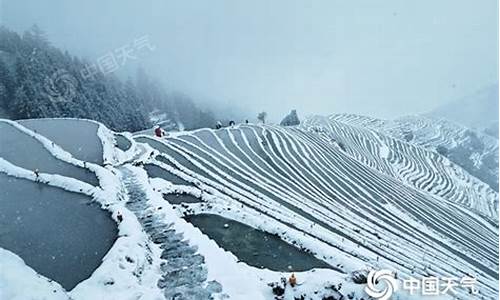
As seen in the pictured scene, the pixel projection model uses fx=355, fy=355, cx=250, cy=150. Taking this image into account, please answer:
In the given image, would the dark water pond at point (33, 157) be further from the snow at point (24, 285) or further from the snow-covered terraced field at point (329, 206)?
the snow at point (24, 285)

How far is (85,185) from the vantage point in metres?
14.4

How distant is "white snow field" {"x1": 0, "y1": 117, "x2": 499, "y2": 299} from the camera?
877cm

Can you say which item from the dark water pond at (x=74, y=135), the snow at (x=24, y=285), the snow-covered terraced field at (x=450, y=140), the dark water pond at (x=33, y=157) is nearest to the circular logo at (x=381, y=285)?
the snow at (x=24, y=285)

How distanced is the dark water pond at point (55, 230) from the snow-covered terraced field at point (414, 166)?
39.0 meters

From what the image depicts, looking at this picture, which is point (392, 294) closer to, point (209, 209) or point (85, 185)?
point (209, 209)

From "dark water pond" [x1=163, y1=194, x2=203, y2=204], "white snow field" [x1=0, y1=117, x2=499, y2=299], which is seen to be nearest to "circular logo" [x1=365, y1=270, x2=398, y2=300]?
"white snow field" [x1=0, y1=117, x2=499, y2=299]

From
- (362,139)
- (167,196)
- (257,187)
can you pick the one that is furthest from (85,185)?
(362,139)

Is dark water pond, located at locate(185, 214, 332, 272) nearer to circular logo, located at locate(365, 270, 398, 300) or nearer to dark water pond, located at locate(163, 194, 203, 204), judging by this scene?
dark water pond, located at locate(163, 194, 203, 204)

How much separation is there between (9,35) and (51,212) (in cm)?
6397

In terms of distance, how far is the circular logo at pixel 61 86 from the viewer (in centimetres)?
5194

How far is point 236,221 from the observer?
520 inches

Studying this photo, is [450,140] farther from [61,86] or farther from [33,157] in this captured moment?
[33,157]

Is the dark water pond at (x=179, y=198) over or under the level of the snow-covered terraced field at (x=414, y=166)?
under

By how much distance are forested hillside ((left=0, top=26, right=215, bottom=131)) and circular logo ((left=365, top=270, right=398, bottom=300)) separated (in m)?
50.3
